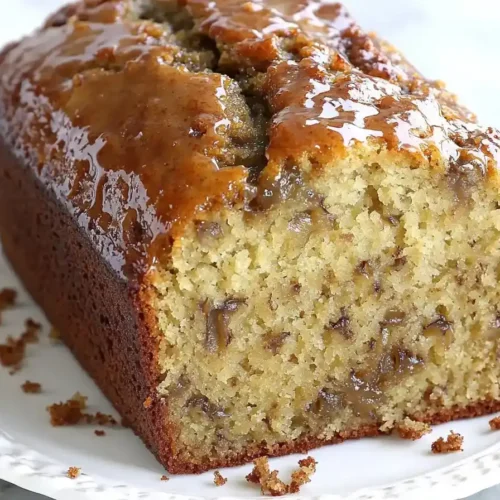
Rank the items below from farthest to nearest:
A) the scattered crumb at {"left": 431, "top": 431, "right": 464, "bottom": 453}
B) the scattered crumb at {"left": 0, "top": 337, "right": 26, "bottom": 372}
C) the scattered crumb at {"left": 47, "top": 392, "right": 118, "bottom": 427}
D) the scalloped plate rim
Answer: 1. the scattered crumb at {"left": 0, "top": 337, "right": 26, "bottom": 372}
2. the scattered crumb at {"left": 47, "top": 392, "right": 118, "bottom": 427}
3. the scattered crumb at {"left": 431, "top": 431, "right": 464, "bottom": 453}
4. the scalloped plate rim

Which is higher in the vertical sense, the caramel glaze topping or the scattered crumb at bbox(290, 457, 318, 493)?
the caramel glaze topping

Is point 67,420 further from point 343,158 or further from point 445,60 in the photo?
point 445,60

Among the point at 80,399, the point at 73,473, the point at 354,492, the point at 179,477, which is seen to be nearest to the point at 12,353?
the point at 80,399

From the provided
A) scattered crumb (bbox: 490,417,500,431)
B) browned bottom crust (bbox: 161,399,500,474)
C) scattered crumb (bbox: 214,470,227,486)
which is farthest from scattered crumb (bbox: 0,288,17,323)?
scattered crumb (bbox: 490,417,500,431)

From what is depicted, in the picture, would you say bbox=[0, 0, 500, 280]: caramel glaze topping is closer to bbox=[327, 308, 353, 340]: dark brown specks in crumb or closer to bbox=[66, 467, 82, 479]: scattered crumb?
bbox=[327, 308, 353, 340]: dark brown specks in crumb

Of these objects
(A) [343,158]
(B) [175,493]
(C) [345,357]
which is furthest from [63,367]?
(A) [343,158]

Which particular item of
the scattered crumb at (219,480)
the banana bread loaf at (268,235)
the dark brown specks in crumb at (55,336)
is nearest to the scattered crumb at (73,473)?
the banana bread loaf at (268,235)

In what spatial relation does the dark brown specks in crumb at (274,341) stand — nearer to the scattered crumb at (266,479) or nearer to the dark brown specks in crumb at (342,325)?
the dark brown specks in crumb at (342,325)
